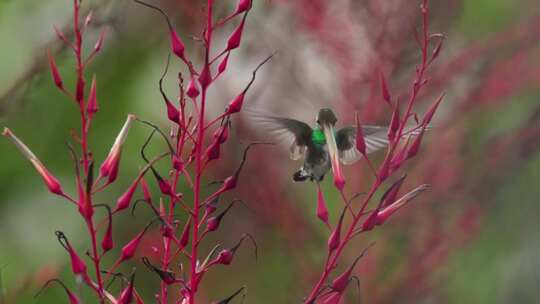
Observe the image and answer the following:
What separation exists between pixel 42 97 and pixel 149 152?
265 millimetres

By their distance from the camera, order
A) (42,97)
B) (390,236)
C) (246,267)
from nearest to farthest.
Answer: (390,236), (246,267), (42,97)

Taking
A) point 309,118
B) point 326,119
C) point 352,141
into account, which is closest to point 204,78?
point 326,119

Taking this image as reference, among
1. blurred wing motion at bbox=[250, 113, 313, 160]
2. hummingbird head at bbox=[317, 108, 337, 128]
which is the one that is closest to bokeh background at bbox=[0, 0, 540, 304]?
blurred wing motion at bbox=[250, 113, 313, 160]

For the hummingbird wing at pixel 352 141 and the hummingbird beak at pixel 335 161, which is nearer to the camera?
the hummingbird beak at pixel 335 161

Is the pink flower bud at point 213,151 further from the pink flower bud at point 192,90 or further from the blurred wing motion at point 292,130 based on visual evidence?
the blurred wing motion at point 292,130

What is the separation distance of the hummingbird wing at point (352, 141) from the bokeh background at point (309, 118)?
147 millimetres

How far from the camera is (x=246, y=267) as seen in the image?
194cm

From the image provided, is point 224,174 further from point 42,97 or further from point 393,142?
point 393,142

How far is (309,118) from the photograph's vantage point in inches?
84.5

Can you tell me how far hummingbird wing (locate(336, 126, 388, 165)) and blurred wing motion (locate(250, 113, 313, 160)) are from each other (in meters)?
0.05

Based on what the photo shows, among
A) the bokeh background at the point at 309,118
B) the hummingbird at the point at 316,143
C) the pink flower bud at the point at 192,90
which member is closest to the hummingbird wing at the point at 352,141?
the hummingbird at the point at 316,143

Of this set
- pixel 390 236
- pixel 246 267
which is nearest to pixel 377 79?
pixel 390 236

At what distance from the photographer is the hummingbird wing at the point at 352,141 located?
3.21ft

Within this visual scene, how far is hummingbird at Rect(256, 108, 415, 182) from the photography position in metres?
0.97
